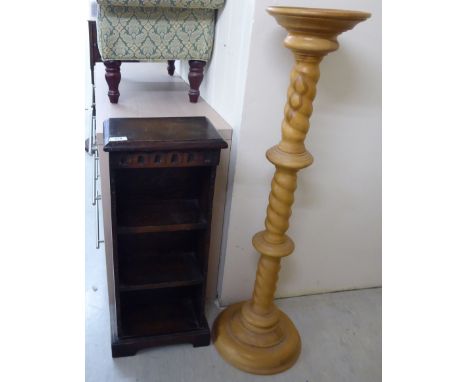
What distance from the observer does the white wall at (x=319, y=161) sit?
1288 mm

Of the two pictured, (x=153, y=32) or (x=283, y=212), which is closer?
→ (x=283, y=212)

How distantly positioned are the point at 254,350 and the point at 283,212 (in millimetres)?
541

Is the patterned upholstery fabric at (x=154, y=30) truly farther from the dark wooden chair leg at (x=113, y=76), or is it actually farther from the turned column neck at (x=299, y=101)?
the turned column neck at (x=299, y=101)

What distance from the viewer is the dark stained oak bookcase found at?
116 cm

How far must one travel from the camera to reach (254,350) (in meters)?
1.44

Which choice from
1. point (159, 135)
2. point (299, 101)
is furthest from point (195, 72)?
point (299, 101)

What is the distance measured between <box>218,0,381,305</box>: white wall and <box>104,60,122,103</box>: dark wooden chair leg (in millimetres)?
375

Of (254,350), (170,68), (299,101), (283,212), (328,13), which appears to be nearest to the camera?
(328,13)

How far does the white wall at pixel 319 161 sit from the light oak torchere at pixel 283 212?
0.16m

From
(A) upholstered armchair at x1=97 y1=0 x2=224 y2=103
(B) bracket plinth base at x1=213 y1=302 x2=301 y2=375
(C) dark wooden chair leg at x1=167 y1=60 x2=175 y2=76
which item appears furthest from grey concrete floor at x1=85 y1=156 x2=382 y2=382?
(C) dark wooden chair leg at x1=167 y1=60 x2=175 y2=76

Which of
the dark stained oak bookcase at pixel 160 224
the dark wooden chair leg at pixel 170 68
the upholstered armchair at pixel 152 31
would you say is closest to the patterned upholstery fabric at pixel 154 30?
the upholstered armchair at pixel 152 31

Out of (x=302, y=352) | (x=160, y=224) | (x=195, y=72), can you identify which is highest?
(x=195, y=72)

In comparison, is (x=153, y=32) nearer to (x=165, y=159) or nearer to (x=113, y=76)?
(x=113, y=76)

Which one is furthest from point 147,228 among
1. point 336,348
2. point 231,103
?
point 336,348
